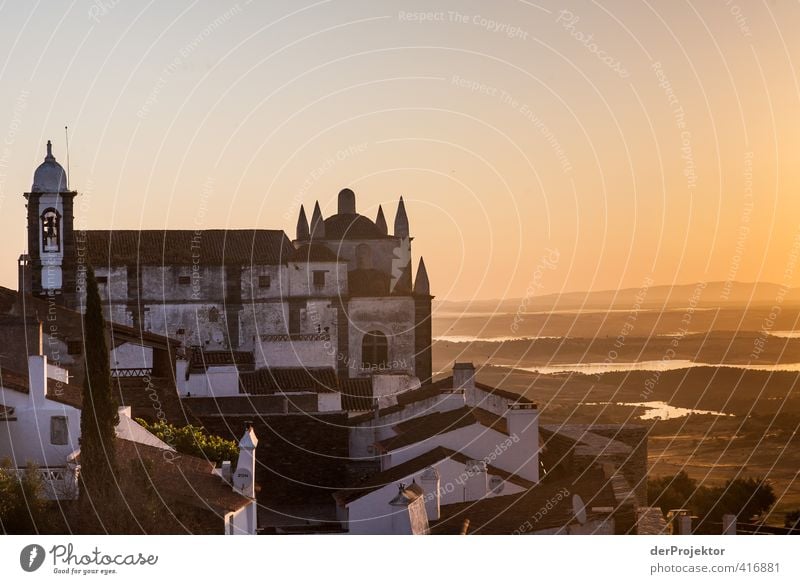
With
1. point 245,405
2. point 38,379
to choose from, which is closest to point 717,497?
point 245,405

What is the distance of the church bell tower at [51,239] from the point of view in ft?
186

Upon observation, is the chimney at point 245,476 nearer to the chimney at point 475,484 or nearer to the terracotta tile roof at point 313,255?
the chimney at point 475,484

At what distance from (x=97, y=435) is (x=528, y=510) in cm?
918

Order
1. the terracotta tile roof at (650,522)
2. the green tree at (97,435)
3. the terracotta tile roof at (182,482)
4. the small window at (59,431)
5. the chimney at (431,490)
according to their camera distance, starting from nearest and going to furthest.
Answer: the green tree at (97,435), the terracotta tile roof at (182,482), the small window at (59,431), the terracotta tile roof at (650,522), the chimney at (431,490)

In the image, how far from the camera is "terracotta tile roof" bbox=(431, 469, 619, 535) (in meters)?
29.6

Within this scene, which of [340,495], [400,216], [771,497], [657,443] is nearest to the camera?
[340,495]

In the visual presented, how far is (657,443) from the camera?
210 ft

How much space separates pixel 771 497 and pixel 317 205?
1239 inches

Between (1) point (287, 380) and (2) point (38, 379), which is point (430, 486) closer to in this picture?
(2) point (38, 379)

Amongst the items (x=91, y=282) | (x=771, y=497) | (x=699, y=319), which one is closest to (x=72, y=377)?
(x=91, y=282)

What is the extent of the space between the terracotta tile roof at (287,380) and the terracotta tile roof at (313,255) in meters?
12.7

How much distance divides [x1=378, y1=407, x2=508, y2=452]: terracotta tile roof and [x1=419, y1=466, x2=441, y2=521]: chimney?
455cm

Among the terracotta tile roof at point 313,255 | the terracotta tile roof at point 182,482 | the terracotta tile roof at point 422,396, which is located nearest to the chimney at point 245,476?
the terracotta tile roof at point 182,482

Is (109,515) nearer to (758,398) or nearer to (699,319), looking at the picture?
(758,398)
